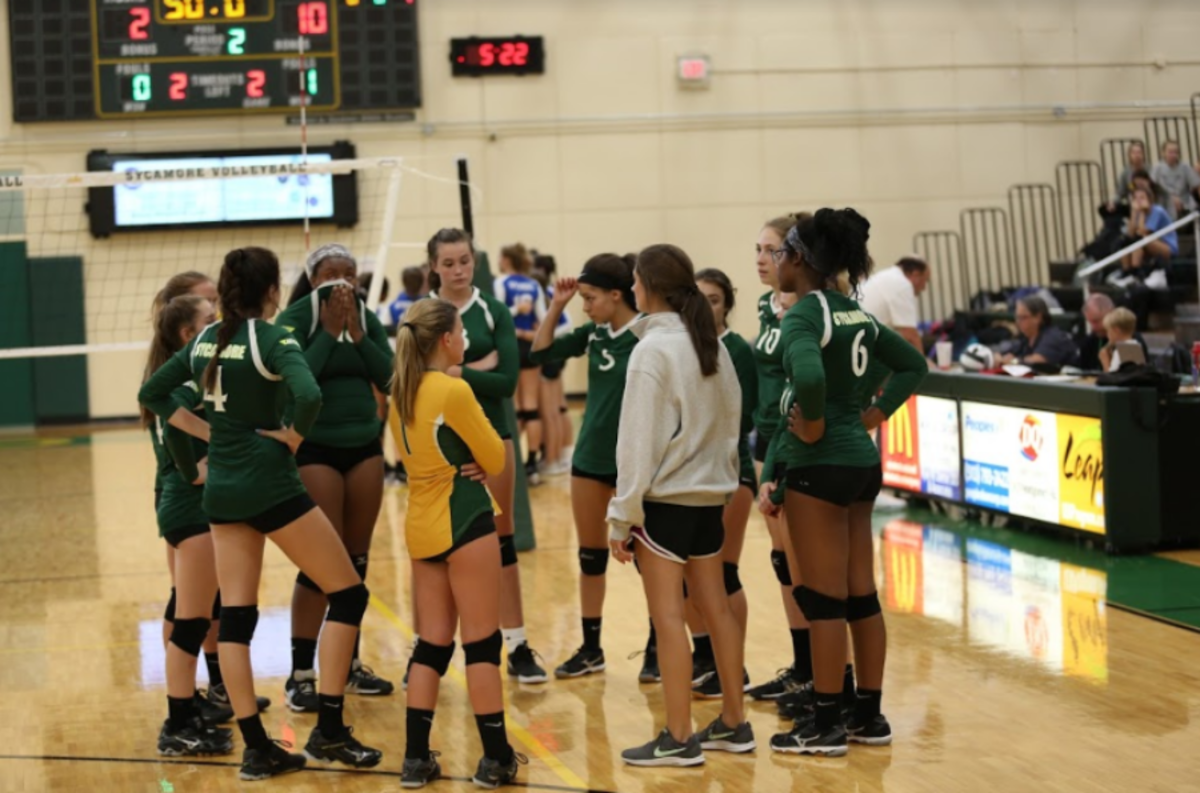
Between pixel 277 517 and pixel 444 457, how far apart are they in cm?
64

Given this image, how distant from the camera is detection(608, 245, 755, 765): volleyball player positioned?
538 centimetres

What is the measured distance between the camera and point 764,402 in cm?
639

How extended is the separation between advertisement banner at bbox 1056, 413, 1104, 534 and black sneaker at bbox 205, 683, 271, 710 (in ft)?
16.2

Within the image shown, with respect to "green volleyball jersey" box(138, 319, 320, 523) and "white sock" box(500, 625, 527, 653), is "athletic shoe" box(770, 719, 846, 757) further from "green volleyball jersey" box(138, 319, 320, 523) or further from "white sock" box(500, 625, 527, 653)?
"green volleyball jersey" box(138, 319, 320, 523)

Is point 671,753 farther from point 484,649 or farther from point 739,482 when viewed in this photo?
point 739,482

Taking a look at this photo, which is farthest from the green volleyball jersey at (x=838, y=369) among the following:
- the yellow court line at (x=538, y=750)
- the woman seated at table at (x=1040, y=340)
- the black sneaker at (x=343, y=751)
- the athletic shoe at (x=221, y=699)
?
the woman seated at table at (x=1040, y=340)

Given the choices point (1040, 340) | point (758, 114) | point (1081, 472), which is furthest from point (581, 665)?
point (758, 114)

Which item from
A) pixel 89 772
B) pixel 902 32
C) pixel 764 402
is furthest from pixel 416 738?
pixel 902 32

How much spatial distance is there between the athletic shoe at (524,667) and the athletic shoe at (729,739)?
4.13ft

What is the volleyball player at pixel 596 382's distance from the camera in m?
6.30

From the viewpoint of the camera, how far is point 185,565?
5883 millimetres

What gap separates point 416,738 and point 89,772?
4.28ft

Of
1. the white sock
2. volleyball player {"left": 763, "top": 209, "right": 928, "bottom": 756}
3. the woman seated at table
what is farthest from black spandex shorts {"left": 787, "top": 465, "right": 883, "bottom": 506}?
the woman seated at table

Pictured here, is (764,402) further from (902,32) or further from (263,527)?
(902,32)
